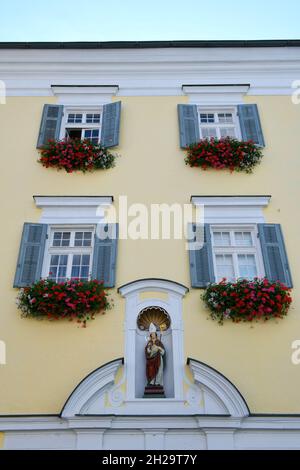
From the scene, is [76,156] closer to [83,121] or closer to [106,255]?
[83,121]

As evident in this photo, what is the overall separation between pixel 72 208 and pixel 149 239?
1679mm

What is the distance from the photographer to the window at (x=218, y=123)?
10.3 meters

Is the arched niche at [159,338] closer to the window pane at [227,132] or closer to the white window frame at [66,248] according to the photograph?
the white window frame at [66,248]

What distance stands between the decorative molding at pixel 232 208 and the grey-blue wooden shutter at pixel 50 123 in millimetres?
3521

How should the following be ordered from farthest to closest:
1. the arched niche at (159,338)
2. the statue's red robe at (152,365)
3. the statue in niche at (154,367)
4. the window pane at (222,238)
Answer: the window pane at (222,238) → the arched niche at (159,338) → the statue's red robe at (152,365) → the statue in niche at (154,367)

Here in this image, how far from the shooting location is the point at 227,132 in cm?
1038

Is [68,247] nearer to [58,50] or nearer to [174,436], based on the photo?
[174,436]

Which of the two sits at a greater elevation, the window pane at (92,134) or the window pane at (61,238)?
the window pane at (92,134)

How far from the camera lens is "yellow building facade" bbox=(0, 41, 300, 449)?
655cm

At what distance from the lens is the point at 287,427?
6512 millimetres

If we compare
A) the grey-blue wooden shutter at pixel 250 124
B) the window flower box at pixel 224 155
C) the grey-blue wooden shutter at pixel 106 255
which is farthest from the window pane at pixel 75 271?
the grey-blue wooden shutter at pixel 250 124

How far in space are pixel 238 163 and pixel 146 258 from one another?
2945 millimetres

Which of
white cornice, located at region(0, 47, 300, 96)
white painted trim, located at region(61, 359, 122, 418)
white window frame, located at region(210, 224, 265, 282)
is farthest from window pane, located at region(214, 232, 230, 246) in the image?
white cornice, located at region(0, 47, 300, 96)

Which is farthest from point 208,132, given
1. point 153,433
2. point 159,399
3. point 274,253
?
point 153,433
